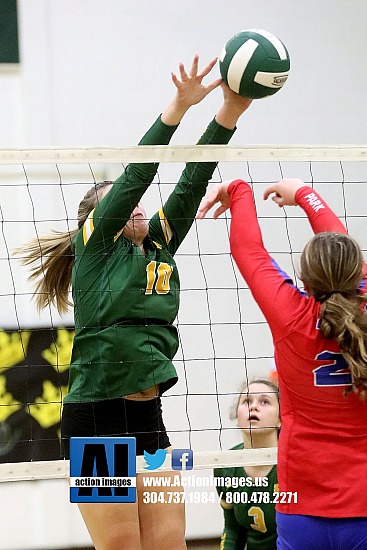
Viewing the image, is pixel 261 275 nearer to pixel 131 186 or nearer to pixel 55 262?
pixel 131 186

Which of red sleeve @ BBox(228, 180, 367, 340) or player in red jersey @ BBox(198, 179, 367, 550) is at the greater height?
red sleeve @ BBox(228, 180, 367, 340)

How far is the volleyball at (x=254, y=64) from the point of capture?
2658 millimetres

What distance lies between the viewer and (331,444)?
6.63ft

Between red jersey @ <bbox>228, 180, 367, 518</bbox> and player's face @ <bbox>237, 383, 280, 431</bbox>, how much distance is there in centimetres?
143

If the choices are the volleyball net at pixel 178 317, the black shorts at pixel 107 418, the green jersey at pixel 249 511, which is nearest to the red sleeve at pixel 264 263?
the black shorts at pixel 107 418

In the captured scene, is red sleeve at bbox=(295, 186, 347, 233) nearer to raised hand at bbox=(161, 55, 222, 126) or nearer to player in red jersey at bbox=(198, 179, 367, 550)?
player in red jersey at bbox=(198, 179, 367, 550)

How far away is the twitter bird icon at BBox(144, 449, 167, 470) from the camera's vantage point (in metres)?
2.78

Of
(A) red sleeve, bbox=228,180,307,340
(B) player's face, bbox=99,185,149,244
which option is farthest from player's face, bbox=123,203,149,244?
(A) red sleeve, bbox=228,180,307,340

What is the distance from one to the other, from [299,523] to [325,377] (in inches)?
14.1

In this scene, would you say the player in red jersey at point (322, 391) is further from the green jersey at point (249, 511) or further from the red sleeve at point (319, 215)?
the green jersey at point (249, 511)

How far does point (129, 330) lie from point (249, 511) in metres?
1.16

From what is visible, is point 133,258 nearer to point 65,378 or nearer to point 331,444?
point 331,444

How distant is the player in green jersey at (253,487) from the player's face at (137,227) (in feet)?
3.08

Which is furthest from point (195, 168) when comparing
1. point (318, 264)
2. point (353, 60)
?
point (353, 60)
